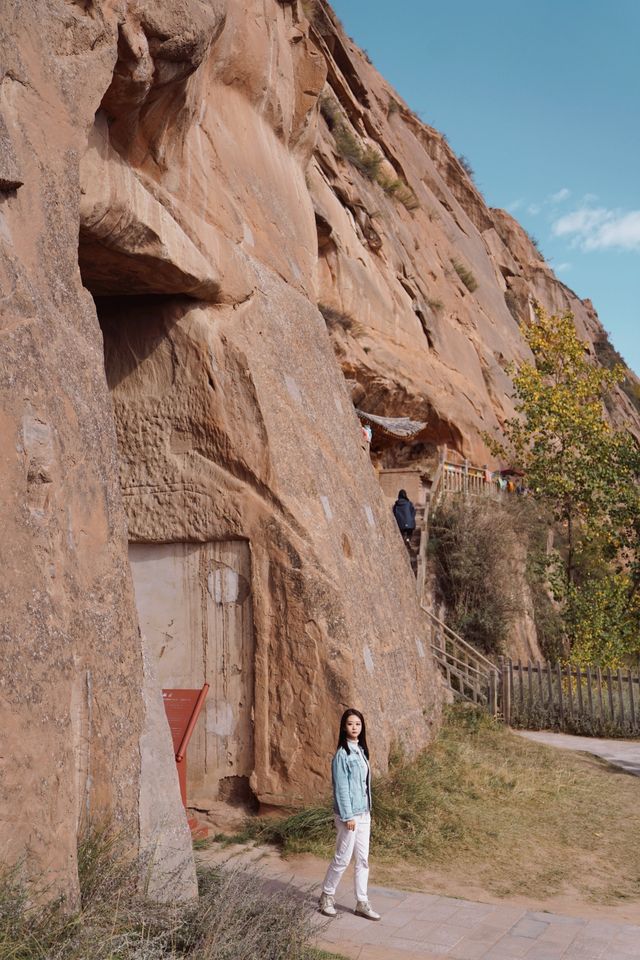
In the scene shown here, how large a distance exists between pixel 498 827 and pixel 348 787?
105 inches

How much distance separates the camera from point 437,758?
918cm

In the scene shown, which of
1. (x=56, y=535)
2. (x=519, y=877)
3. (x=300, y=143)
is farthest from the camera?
(x=300, y=143)

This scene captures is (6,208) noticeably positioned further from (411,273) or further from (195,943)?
(411,273)

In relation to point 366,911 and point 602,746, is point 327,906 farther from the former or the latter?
point 602,746

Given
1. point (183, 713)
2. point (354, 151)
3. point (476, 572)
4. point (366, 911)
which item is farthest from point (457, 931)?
point (354, 151)

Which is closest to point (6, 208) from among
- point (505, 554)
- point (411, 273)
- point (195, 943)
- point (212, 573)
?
point (195, 943)

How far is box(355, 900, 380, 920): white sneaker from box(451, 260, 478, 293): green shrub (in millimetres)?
24009

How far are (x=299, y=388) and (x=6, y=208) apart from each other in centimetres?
472

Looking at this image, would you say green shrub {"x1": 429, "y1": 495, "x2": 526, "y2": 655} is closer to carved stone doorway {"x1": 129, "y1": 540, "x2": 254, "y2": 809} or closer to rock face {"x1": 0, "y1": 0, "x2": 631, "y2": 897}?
rock face {"x1": 0, "y1": 0, "x2": 631, "y2": 897}

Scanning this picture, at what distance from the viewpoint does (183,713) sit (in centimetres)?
789

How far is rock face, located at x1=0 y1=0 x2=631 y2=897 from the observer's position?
15.1ft

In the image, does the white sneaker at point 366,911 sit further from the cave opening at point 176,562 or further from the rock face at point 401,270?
the rock face at point 401,270

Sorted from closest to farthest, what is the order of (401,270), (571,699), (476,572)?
1. (571,699)
2. (476,572)
3. (401,270)

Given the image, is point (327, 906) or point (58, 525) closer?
point (58, 525)
